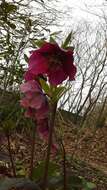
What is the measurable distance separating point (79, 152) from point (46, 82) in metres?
7.59

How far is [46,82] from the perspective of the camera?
1.04 metres

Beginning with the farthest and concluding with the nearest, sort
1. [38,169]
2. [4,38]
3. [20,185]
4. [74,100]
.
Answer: [74,100] < [4,38] < [38,169] < [20,185]

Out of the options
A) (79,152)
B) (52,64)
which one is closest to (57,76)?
(52,64)

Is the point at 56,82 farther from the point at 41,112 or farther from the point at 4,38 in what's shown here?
the point at 4,38

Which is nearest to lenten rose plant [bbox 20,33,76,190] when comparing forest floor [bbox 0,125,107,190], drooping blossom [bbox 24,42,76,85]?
drooping blossom [bbox 24,42,76,85]

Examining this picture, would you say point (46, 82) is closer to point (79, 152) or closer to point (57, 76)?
point (57, 76)

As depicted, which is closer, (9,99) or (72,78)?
(72,78)

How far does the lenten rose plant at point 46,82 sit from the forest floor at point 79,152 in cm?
20

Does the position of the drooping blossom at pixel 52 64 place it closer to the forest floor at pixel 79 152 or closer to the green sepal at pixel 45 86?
the green sepal at pixel 45 86

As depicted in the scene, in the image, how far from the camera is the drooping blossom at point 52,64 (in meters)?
0.99

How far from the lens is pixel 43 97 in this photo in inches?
41.3

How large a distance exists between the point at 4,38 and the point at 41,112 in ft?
10.1

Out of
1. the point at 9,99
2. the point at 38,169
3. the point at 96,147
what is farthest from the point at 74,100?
the point at 38,169

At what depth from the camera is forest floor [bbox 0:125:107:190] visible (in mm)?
2679
